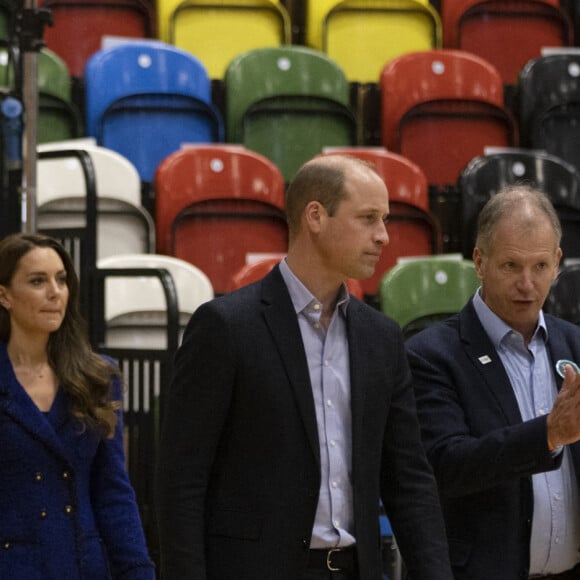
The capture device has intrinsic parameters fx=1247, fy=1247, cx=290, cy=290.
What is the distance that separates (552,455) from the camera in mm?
2309

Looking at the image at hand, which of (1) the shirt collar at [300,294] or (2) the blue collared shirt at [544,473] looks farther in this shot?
(2) the blue collared shirt at [544,473]

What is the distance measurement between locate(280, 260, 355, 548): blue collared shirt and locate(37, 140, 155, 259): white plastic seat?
262 centimetres

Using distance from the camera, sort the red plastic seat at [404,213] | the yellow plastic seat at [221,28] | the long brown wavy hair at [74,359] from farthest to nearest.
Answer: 1. the yellow plastic seat at [221,28]
2. the red plastic seat at [404,213]
3. the long brown wavy hair at [74,359]

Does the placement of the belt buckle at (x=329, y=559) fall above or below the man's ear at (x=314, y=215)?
below

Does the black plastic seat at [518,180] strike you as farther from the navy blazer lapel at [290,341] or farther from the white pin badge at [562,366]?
the navy blazer lapel at [290,341]

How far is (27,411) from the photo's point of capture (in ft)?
8.93

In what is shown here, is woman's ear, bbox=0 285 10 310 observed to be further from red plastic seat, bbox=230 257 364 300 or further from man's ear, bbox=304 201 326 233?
red plastic seat, bbox=230 257 364 300

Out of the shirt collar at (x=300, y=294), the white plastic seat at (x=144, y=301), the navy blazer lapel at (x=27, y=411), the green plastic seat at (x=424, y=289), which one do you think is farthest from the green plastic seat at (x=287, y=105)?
the shirt collar at (x=300, y=294)

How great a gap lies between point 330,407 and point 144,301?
2330mm

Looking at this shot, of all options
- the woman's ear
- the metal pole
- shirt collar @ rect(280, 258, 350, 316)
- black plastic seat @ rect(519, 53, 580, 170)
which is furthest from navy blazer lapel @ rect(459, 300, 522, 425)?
black plastic seat @ rect(519, 53, 580, 170)

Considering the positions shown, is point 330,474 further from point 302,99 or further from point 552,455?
point 302,99

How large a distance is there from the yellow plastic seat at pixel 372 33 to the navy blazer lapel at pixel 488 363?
3.90 meters

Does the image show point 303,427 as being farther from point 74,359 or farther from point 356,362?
point 74,359

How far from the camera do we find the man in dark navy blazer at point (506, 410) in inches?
92.1
